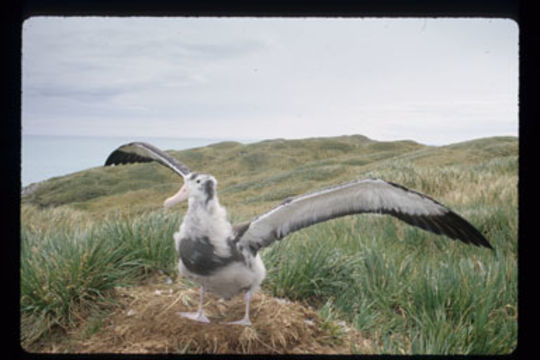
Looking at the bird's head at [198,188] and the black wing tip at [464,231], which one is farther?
the black wing tip at [464,231]

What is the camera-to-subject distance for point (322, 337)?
169cm

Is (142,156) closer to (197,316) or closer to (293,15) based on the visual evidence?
(197,316)

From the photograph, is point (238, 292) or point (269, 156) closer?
point (238, 292)

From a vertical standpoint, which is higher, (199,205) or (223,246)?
(199,205)

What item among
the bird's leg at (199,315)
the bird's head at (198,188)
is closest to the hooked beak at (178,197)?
the bird's head at (198,188)

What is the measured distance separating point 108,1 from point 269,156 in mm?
903

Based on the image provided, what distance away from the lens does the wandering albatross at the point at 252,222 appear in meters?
1.60

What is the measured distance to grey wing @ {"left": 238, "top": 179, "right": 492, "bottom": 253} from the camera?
167cm

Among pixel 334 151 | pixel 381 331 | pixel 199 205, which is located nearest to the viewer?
pixel 199 205

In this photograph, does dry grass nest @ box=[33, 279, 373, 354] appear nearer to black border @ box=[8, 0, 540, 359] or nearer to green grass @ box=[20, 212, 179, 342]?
green grass @ box=[20, 212, 179, 342]

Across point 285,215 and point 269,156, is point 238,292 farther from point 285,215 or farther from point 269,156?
point 269,156

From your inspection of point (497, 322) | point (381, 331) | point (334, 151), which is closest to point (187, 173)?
point (334, 151)

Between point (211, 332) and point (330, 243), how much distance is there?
594 millimetres

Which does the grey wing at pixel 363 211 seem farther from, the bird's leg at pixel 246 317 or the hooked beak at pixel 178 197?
the hooked beak at pixel 178 197
